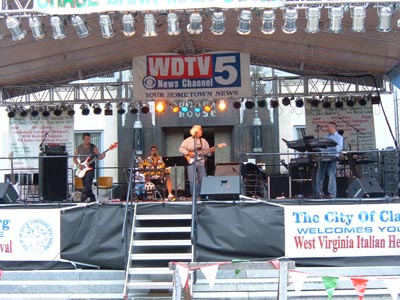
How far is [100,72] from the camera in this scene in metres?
15.5

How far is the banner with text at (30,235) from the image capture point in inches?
324

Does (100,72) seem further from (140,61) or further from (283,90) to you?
(283,90)

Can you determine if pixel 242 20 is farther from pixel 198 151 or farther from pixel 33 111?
pixel 33 111

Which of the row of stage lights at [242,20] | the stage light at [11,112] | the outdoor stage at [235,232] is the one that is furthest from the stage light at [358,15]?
the stage light at [11,112]

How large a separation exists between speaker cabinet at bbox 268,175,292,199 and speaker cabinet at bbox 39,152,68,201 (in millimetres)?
4169

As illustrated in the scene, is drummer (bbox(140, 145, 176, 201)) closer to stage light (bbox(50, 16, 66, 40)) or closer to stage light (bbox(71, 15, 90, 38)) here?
stage light (bbox(71, 15, 90, 38))

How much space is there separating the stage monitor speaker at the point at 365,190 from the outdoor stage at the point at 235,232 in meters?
0.47

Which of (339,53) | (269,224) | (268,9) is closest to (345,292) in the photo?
(269,224)

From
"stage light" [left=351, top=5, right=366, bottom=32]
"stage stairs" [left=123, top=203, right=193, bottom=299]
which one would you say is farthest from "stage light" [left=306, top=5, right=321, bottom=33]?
"stage stairs" [left=123, top=203, right=193, bottom=299]

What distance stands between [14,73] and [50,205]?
669cm

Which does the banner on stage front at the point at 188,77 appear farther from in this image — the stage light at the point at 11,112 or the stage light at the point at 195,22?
the stage light at the point at 195,22

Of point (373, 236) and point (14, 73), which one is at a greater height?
point (14, 73)

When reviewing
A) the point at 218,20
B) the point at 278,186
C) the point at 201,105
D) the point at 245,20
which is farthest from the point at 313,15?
the point at 201,105

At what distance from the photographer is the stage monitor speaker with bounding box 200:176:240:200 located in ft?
27.9
